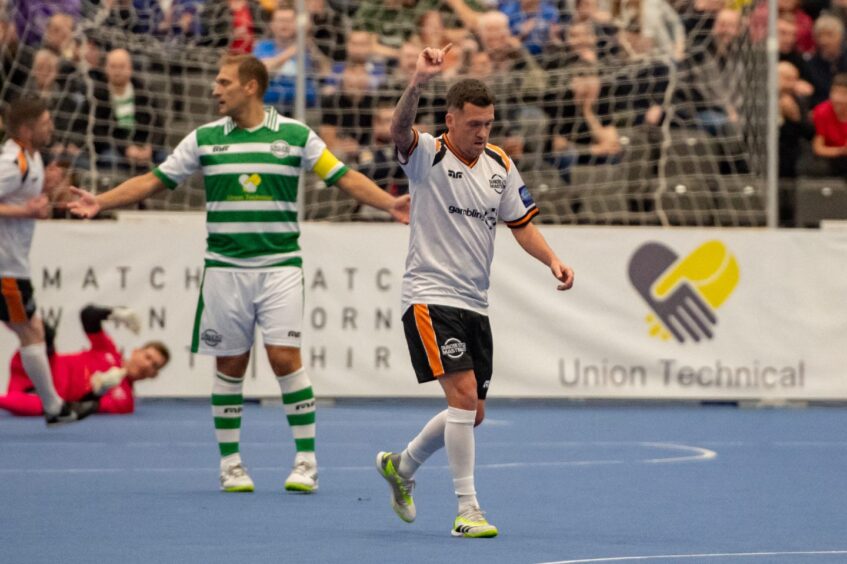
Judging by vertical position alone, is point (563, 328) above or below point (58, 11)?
below

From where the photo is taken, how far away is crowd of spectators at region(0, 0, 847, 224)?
1494 centimetres

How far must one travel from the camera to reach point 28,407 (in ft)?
43.0

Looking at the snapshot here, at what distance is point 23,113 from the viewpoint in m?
11.4

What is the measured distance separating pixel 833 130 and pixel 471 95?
9.40 m

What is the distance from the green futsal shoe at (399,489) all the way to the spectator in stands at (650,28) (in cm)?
879

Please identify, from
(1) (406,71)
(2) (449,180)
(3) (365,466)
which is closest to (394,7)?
(1) (406,71)

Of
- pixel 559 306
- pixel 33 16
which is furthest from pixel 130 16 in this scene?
pixel 559 306

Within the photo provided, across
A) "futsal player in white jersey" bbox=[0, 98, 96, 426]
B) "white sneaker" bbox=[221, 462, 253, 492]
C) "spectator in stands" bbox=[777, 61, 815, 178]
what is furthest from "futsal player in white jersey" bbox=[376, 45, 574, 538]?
"spectator in stands" bbox=[777, 61, 815, 178]

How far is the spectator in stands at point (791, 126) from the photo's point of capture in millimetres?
15484

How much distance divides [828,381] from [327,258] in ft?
14.8

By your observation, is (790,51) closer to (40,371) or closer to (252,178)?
(40,371)

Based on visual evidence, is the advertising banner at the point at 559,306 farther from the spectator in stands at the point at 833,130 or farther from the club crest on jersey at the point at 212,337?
the club crest on jersey at the point at 212,337

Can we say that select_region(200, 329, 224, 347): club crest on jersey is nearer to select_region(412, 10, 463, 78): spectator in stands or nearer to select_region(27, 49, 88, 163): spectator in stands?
select_region(27, 49, 88, 163): spectator in stands

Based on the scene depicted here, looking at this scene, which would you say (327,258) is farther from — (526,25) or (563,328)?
(526,25)
